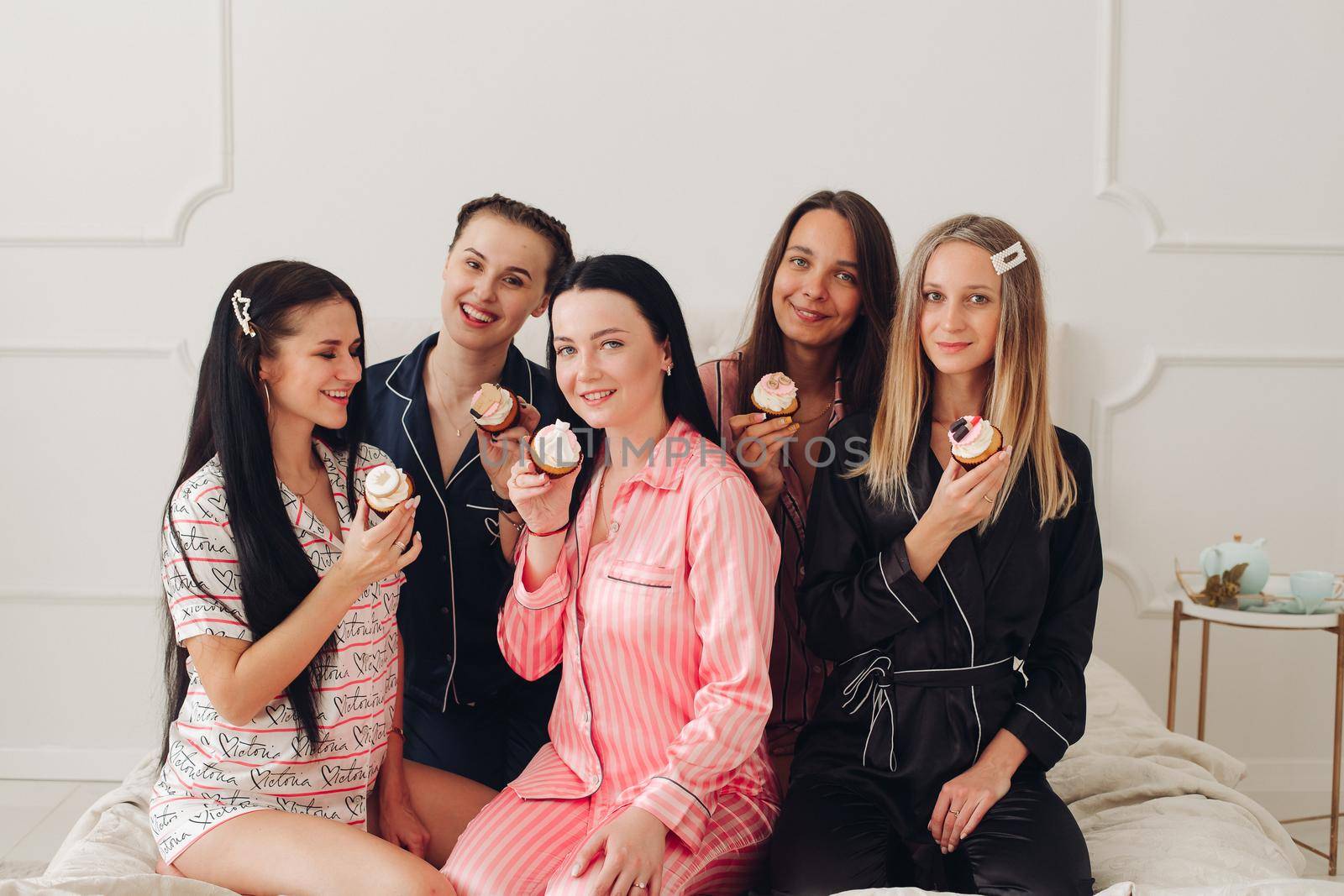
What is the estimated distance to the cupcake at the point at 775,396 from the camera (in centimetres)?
241

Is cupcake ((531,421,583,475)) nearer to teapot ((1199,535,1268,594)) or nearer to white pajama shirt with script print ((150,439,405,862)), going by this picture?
white pajama shirt with script print ((150,439,405,862))

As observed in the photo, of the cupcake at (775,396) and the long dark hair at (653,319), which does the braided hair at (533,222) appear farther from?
the cupcake at (775,396)

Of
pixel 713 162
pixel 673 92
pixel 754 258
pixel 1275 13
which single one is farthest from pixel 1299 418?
pixel 673 92

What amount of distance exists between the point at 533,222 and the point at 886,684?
4.88 ft

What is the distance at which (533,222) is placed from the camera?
267 cm

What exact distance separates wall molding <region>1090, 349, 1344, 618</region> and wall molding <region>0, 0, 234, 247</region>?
11.1 feet

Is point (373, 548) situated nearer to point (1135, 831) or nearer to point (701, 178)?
point (1135, 831)

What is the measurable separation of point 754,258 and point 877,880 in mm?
2378

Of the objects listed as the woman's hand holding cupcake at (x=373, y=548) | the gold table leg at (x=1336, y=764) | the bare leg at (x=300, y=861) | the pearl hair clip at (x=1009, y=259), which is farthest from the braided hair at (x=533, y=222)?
the gold table leg at (x=1336, y=764)

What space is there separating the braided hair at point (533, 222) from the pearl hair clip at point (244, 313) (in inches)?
28.8

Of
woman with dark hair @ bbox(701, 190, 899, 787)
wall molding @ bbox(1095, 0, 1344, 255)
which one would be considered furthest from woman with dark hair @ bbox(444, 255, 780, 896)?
wall molding @ bbox(1095, 0, 1344, 255)

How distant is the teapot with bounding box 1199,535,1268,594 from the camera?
335 centimetres

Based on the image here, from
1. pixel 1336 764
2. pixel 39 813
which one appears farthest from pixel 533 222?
pixel 1336 764

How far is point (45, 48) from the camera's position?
371cm
